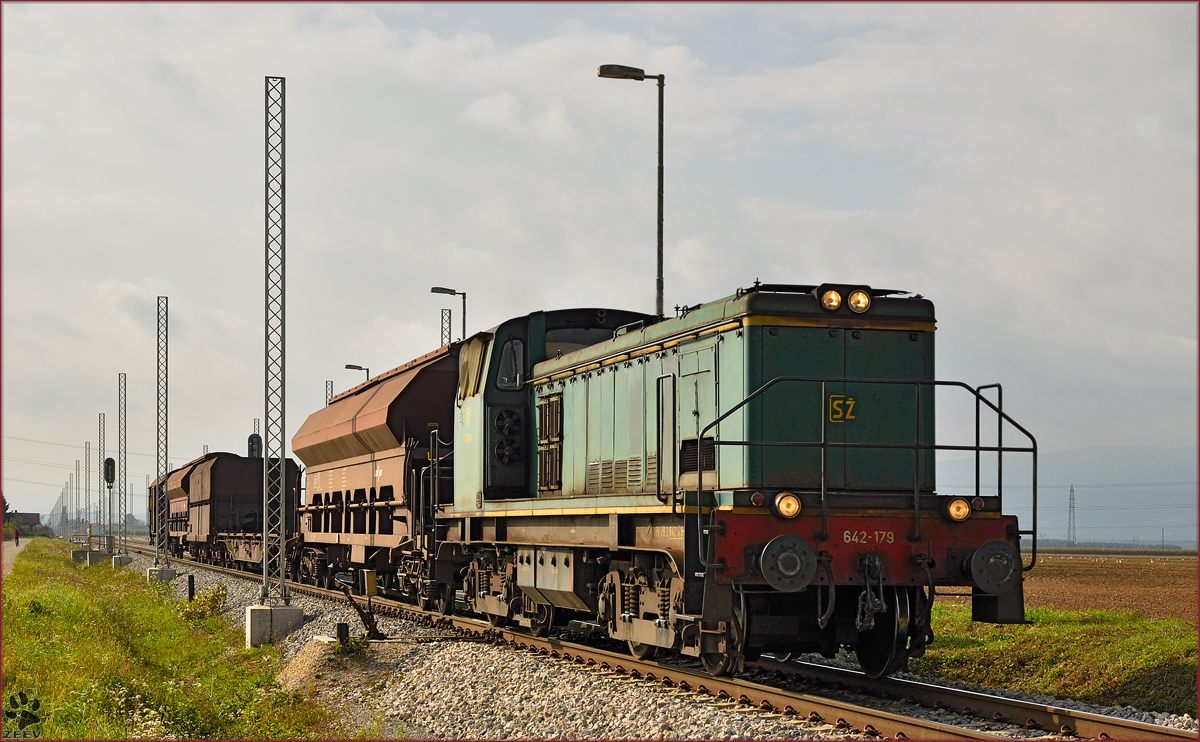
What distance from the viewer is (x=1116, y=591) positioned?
89.8 ft

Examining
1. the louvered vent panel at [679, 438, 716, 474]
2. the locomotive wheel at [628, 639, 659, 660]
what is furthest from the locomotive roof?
the locomotive wheel at [628, 639, 659, 660]

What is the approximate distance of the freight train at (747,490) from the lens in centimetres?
1020

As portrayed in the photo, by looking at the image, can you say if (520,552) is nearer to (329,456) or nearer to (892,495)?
(892,495)

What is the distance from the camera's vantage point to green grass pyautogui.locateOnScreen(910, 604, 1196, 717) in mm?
11516

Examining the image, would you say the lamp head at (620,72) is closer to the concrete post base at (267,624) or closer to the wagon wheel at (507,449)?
the wagon wheel at (507,449)

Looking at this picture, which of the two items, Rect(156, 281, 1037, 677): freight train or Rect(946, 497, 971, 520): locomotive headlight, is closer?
Rect(156, 281, 1037, 677): freight train

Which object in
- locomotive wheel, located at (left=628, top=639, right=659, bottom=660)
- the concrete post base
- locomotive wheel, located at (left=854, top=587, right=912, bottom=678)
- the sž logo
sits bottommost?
the concrete post base

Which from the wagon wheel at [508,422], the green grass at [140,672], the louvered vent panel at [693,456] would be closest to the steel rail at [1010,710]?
the louvered vent panel at [693,456]

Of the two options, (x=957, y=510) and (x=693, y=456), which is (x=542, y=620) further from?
(x=957, y=510)

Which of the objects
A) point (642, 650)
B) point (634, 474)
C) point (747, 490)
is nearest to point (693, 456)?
point (634, 474)

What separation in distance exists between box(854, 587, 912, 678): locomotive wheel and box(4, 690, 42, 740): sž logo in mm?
7704

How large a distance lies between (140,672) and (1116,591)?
22.4m

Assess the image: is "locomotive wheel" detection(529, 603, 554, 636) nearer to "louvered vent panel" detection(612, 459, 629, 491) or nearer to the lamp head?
"louvered vent panel" detection(612, 459, 629, 491)

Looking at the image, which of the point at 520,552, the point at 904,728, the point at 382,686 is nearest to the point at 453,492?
the point at 520,552
